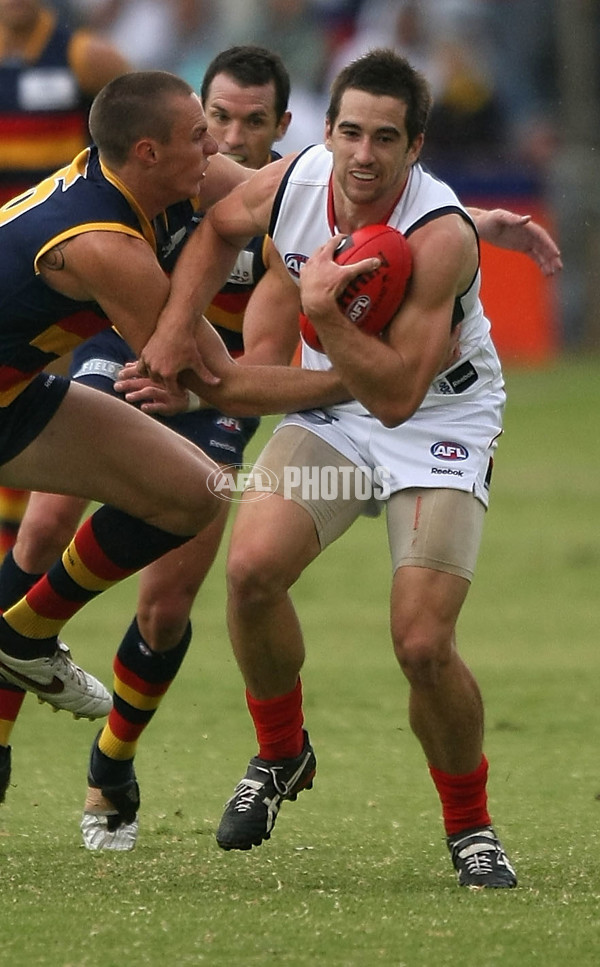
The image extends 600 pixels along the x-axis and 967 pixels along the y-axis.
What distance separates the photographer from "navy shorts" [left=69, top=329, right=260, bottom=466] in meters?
6.19

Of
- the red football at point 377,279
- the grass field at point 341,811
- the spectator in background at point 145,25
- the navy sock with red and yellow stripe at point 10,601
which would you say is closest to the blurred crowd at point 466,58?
the spectator in background at point 145,25

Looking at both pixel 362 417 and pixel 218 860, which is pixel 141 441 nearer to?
pixel 362 417

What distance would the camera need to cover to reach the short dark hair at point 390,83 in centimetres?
505

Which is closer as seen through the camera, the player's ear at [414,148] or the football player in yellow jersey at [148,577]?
the player's ear at [414,148]

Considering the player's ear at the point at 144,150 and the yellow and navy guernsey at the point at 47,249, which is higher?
the player's ear at the point at 144,150

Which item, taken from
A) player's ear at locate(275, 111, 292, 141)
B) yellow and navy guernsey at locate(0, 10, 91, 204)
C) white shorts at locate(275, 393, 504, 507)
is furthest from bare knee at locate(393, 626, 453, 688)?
yellow and navy guernsey at locate(0, 10, 91, 204)

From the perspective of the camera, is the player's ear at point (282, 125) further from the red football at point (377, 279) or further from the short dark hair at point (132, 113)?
the red football at point (377, 279)

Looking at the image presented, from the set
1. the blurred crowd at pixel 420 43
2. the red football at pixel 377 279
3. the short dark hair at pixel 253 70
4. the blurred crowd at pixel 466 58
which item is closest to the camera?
the red football at pixel 377 279

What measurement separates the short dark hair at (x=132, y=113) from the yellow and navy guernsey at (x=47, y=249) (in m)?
0.08

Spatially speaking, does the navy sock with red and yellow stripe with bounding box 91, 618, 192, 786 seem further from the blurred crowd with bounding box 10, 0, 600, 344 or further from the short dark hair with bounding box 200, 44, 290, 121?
the blurred crowd with bounding box 10, 0, 600, 344

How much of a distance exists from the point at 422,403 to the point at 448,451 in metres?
0.16

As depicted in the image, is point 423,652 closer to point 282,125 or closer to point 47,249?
point 47,249

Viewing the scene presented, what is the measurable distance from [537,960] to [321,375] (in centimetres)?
186

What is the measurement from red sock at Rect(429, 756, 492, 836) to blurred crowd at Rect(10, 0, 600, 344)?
1159 centimetres
